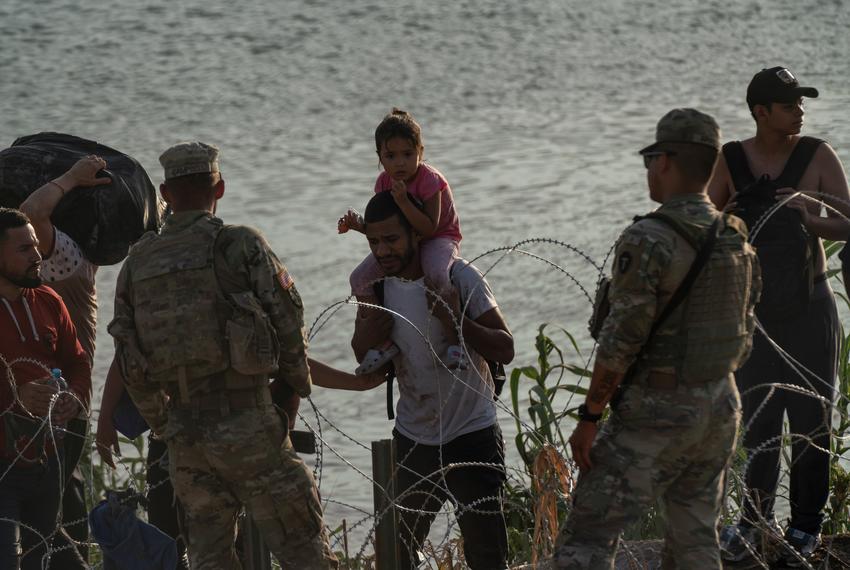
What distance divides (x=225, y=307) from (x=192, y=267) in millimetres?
143

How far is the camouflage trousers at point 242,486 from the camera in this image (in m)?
4.31

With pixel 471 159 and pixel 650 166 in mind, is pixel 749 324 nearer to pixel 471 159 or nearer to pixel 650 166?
pixel 650 166

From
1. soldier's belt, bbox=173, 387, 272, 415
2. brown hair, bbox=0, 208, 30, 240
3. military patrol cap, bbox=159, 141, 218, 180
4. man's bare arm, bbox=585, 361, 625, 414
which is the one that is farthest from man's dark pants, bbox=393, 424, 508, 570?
brown hair, bbox=0, 208, 30, 240

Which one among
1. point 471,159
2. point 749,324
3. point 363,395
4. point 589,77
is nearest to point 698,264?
point 749,324

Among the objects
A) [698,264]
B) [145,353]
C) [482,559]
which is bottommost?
[482,559]

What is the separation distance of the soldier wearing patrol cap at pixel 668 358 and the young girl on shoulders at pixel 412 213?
96 centimetres

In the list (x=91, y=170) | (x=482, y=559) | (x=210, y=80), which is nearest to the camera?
(x=482, y=559)

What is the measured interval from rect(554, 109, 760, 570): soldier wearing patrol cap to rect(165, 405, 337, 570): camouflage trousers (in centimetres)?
76

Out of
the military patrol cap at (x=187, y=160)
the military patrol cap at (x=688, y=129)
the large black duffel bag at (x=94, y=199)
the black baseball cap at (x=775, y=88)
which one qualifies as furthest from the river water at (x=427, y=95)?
the military patrol cap at (x=688, y=129)

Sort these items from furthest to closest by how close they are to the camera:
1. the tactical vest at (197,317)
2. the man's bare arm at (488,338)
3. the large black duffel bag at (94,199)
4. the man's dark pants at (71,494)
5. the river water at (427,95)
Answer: the river water at (427,95)
the large black duffel bag at (94,199)
the man's dark pants at (71,494)
the man's bare arm at (488,338)
the tactical vest at (197,317)

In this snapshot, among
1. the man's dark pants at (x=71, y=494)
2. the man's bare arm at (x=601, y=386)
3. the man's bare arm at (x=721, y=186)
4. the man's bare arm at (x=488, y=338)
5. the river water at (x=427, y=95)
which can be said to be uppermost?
the man's bare arm at (x=721, y=186)

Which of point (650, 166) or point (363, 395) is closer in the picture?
point (650, 166)

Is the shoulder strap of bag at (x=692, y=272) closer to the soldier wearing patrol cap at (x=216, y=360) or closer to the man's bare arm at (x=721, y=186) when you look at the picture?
A: the soldier wearing patrol cap at (x=216, y=360)

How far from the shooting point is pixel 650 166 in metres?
4.10
